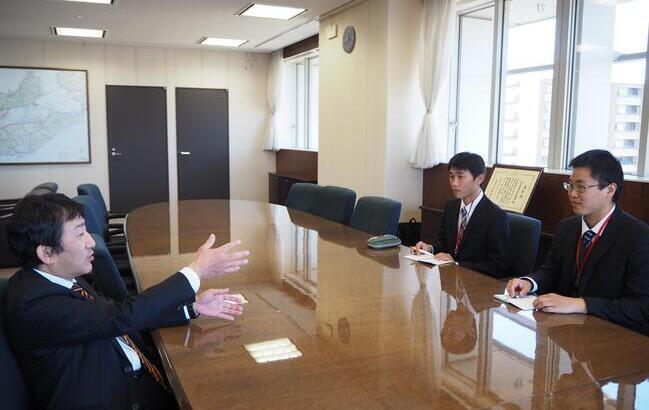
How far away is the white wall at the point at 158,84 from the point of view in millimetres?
7812

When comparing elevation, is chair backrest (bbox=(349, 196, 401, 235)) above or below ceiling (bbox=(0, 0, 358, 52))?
below

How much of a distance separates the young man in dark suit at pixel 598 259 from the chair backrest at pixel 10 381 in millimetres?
1577

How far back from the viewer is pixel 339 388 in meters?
1.21

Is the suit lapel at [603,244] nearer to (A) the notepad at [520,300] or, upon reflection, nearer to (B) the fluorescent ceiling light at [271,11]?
(A) the notepad at [520,300]

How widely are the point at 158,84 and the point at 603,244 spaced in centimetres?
772

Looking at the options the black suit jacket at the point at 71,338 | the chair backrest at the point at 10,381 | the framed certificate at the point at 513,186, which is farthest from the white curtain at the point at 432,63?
the chair backrest at the point at 10,381

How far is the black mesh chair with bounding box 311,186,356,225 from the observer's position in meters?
3.91

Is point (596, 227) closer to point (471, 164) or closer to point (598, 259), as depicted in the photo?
point (598, 259)

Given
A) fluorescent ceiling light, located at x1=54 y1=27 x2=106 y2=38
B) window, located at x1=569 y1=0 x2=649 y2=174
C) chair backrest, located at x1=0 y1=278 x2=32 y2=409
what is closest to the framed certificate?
window, located at x1=569 y1=0 x2=649 y2=174

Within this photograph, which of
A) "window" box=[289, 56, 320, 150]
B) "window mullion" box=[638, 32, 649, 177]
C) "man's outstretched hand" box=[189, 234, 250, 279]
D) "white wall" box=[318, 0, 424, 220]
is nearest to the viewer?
"man's outstretched hand" box=[189, 234, 250, 279]

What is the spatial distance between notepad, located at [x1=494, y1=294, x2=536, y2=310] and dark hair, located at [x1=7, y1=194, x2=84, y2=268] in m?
1.43

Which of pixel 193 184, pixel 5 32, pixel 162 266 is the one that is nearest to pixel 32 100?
pixel 5 32

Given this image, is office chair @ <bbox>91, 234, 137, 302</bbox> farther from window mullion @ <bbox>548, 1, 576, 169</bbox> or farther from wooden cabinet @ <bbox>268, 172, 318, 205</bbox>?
wooden cabinet @ <bbox>268, 172, 318, 205</bbox>

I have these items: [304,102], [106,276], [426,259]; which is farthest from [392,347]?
[304,102]
